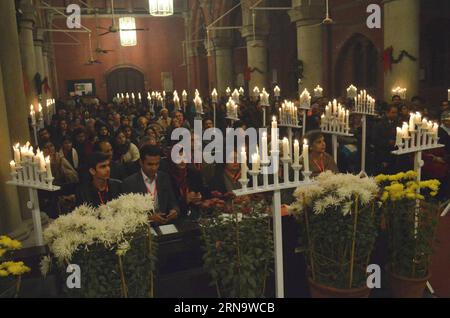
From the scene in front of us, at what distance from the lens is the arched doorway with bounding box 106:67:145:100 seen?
3244cm

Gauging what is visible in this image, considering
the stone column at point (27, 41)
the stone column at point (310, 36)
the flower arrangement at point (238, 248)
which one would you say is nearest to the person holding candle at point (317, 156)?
the flower arrangement at point (238, 248)

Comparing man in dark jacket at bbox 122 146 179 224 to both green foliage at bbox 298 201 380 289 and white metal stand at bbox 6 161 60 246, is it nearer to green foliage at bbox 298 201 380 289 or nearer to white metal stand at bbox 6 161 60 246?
white metal stand at bbox 6 161 60 246

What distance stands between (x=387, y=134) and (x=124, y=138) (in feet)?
14.9

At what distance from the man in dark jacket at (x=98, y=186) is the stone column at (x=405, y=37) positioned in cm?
869

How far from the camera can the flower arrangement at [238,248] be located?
339cm

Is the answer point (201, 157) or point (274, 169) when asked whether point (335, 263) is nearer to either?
point (274, 169)

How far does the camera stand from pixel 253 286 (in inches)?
134

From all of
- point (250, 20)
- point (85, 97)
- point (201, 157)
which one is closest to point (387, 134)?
point (201, 157)

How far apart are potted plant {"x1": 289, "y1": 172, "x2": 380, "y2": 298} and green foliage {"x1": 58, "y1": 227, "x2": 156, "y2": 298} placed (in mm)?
1270

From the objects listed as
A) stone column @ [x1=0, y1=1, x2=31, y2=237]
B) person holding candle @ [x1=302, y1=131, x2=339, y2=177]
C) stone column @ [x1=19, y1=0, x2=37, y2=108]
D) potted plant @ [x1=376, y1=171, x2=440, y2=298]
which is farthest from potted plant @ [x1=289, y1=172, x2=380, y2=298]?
stone column @ [x1=19, y1=0, x2=37, y2=108]

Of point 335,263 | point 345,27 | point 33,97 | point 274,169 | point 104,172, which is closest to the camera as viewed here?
point 274,169

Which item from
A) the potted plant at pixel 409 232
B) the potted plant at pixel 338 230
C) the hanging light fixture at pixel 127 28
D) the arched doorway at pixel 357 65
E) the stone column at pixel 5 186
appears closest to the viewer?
the potted plant at pixel 338 230

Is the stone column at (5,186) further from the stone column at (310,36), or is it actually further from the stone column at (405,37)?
the stone column at (310,36)

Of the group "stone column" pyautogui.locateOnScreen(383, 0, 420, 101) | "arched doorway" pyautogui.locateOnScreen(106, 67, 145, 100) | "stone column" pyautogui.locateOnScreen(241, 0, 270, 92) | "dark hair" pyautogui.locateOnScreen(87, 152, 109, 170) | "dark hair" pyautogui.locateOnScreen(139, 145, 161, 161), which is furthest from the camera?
"arched doorway" pyautogui.locateOnScreen(106, 67, 145, 100)
